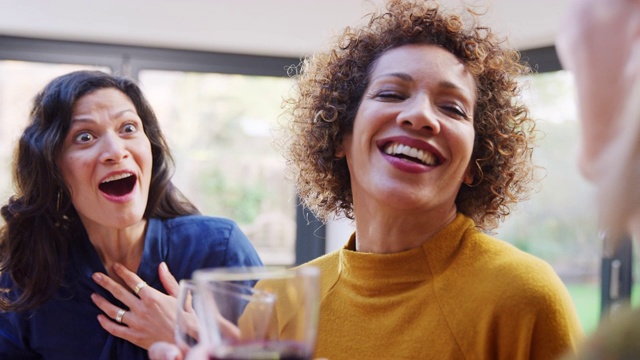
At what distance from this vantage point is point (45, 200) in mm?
2039

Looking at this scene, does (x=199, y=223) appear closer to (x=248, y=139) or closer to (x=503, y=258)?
(x=503, y=258)

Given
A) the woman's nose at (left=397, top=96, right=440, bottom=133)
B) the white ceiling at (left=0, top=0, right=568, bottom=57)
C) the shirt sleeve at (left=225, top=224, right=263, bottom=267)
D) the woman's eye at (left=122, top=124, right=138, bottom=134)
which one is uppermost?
the white ceiling at (left=0, top=0, right=568, bottom=57)

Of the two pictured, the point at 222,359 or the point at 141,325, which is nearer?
the point at 222,359

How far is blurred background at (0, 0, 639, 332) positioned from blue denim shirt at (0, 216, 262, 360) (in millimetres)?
2304

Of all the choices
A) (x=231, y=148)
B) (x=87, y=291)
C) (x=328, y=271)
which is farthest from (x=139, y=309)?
(x=231, y=148)

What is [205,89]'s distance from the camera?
539 centimetres

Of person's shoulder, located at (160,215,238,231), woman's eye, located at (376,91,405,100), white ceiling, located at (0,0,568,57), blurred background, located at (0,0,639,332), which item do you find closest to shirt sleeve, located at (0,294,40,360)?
person's shoulder, located at (160,215,238,231)

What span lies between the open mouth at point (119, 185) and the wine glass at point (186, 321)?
3.87 feet

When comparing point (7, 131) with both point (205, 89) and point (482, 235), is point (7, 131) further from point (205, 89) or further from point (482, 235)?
point (482, 235)

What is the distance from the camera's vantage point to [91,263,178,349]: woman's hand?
6.05 feet

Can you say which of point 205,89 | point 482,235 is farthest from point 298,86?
point 205,89

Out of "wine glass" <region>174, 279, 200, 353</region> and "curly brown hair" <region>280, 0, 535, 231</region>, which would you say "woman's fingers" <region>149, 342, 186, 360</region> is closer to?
"wine glass" <region>174, 279, 200, 353</region>

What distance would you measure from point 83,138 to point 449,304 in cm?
114

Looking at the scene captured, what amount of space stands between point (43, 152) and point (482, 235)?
1182mm
